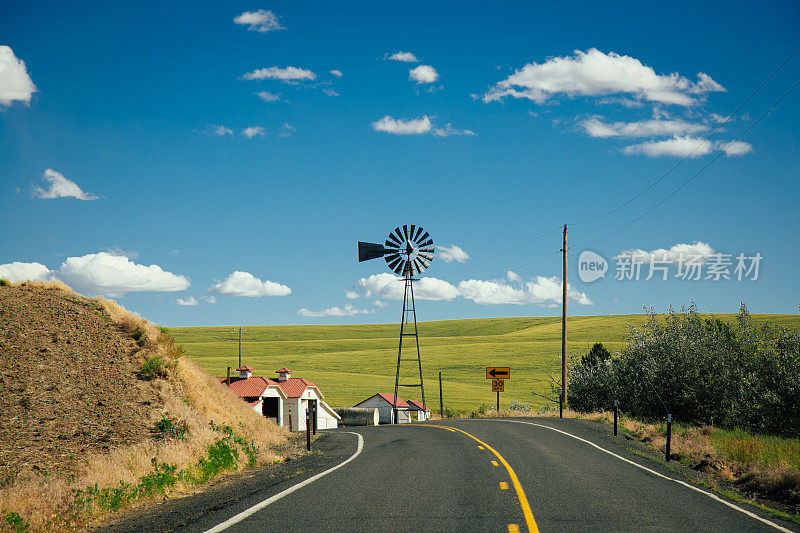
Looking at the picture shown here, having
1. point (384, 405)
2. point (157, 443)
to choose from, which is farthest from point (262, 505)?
point (384, 405)

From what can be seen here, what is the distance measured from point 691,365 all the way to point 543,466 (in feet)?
80.1

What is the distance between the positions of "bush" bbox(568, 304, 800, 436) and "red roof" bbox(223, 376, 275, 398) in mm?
33013

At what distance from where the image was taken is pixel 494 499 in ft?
34.8

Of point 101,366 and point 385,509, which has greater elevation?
point 101,366

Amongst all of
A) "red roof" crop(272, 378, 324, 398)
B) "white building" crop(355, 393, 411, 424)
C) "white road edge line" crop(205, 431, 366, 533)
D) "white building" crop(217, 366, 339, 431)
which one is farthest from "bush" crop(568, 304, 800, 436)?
"white building" crop(355, 393, 411, 424)

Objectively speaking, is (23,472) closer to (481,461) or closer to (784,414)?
(481,461)

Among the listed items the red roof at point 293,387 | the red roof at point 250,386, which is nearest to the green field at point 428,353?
the red roof at point 293,387

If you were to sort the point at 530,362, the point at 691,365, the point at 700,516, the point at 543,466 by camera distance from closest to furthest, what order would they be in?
the point at 700,516 → the point at 543,466 → the point at 691,365 → the point at 530,362

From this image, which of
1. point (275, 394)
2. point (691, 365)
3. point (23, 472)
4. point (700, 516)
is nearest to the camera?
point (700, 516)

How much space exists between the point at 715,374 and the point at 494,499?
29.3 m

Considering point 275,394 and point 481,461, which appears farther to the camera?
point 275,394

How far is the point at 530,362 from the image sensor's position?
320 ft

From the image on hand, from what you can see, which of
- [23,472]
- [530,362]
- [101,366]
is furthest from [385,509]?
[530,362]

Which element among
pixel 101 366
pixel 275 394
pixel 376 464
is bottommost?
pixel 275 394
